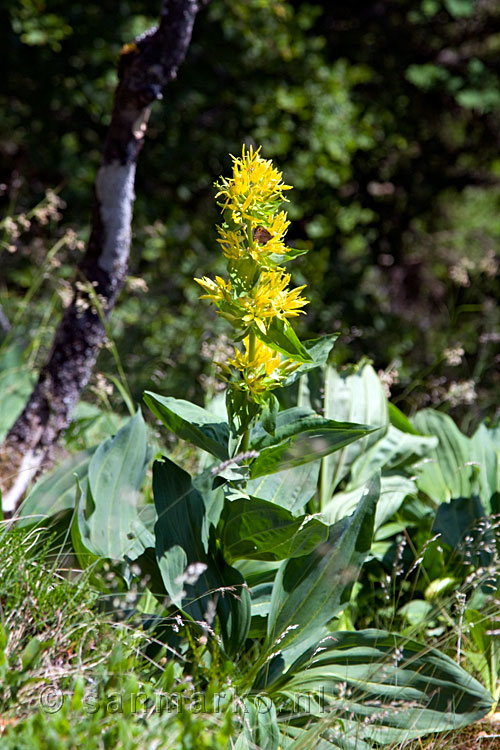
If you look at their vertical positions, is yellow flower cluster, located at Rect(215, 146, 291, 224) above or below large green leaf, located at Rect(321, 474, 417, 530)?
above

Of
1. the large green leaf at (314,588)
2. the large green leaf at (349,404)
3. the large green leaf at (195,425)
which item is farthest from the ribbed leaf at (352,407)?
the large green leaf at (195,425)

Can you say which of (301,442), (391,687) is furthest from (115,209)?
(391,687)

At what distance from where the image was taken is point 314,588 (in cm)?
182

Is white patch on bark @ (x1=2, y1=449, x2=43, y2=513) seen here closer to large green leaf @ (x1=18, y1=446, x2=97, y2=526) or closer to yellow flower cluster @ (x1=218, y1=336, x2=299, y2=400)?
large green leaf @ (x1=18, y1=446, x2=97, y2=526)

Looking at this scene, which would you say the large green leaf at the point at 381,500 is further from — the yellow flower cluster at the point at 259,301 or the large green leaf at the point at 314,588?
the yellow flower cluster at the point at 259,301

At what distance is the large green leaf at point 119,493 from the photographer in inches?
77.4

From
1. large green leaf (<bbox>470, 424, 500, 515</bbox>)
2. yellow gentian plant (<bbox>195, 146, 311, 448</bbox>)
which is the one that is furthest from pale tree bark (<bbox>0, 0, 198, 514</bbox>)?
large green leaf (<bbox>470, 424, 500, 515</bbox>)

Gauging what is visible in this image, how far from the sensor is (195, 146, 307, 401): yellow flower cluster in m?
1.63

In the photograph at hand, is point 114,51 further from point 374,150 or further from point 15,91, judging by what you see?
point 374,150

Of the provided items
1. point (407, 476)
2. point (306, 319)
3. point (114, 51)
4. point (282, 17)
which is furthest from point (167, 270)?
point (407, 476)

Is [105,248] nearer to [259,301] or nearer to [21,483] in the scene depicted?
[21,483]

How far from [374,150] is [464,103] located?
70cm

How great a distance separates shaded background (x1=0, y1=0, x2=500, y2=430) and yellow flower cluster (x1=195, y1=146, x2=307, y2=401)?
6.86 feet

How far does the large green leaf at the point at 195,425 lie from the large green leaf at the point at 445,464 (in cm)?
114
